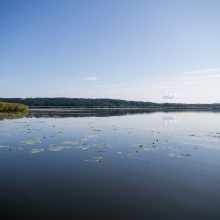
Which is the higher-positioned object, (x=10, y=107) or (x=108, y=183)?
(x=10, y=107)

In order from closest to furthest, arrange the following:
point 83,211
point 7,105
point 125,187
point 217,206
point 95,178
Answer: point 83,211
point 217,206
point 125,187
point 95,178
point 7,105

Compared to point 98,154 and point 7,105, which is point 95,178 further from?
point 7,105

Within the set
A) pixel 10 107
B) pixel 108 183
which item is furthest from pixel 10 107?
pixel 108 183

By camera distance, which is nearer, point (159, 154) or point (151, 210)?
point (151, 210)

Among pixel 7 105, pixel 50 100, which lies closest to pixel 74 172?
pixel 7 105

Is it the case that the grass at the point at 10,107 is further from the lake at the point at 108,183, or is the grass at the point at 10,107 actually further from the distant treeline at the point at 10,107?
the lake at the point at 108,183

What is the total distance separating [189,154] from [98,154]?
5379mm

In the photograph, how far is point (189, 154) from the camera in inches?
635

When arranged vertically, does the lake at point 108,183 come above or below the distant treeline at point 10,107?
below

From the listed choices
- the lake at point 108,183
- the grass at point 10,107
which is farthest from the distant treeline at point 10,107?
the lake at point 108,183

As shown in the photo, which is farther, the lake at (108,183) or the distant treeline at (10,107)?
the distant treeline at (10,107)

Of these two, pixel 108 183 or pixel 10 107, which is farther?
pixel 10 107

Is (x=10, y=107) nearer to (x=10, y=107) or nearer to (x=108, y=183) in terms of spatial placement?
(x=10, y=107)

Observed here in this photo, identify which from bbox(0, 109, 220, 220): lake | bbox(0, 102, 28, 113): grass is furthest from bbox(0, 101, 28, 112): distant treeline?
bbox(0, 109, 220, 220): lake
